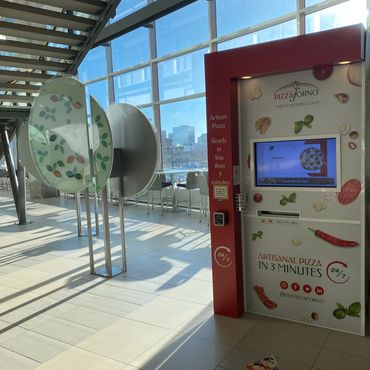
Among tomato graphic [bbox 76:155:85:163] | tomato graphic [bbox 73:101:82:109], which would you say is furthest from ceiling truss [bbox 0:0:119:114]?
tomato graphic [bbox 76:155:85:163]

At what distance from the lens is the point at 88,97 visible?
406 centimetres

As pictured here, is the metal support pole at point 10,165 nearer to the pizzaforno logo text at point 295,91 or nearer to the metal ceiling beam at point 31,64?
the metal ceiling beam at point 31,64

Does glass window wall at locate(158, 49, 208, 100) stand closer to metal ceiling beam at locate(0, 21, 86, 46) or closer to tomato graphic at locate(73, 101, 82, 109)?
metal ceiling beam at locate(0, 21, 86, 46)

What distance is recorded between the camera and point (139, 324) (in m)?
Answer: 3.15

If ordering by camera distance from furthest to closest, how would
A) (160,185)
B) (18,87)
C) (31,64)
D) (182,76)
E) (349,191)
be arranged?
(182,76)
(160,185)
(18,87)
(31,64)
(349,191)

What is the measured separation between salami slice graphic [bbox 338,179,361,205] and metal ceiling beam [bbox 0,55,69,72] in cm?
474

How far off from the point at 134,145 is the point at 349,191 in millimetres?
2412

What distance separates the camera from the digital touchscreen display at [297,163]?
2.76 metres

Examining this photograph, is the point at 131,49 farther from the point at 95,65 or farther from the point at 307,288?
the point at 307,288

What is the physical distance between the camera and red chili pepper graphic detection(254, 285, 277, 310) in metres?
3.11

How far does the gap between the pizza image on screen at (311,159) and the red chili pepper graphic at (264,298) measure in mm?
1060

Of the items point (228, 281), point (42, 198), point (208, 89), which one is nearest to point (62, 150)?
point (208, 89)

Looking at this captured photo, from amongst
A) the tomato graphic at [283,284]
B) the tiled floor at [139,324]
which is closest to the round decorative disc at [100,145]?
the tiled floor at [139,324]

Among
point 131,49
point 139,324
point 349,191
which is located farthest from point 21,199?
point 349,191
